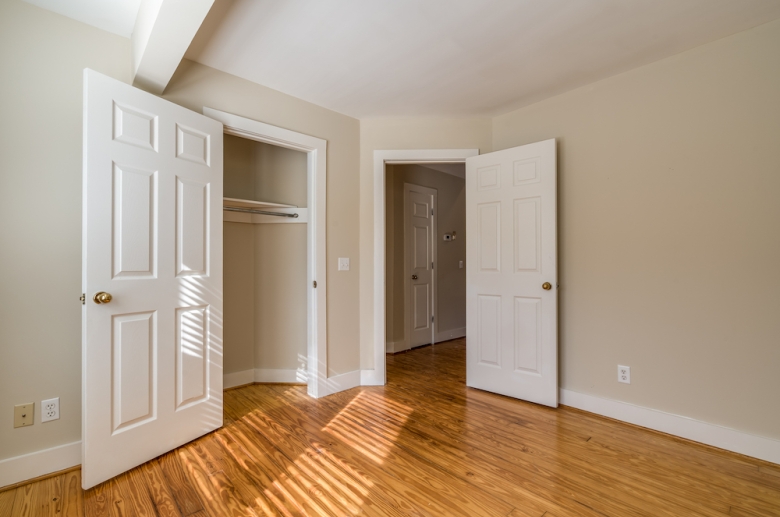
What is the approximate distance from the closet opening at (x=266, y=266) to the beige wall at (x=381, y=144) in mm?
518

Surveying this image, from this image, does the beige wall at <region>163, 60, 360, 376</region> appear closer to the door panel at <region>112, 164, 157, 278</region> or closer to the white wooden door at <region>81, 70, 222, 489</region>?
the white wooden door at <region>81, 70, 222, 489</region>

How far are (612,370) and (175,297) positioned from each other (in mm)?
2994

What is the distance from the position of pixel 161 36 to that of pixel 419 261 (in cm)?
364

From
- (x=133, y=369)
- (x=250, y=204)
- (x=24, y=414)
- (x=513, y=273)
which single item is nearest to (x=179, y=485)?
(x=133, y=369)

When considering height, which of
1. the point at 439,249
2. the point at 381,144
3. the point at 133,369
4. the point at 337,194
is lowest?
the point at 133,369

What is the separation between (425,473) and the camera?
1936mm

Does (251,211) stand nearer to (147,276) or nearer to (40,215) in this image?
(147,276)

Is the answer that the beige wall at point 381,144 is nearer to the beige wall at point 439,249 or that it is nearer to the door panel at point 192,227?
the beige wall at point 439,249

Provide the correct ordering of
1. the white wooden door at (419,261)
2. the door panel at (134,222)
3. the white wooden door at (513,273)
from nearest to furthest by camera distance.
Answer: the door panel at (134,222), the white wooden door at (513,273), the white wooden door at (419,261)

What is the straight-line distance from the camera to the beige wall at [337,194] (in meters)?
2.86

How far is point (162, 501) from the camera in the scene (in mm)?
1708

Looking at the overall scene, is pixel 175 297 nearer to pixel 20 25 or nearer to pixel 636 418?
pixel 20 25

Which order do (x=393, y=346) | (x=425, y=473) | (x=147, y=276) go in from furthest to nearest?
1. (x=393, y=346)
2. (x=147, y=276)
3. (x=425, y=473)

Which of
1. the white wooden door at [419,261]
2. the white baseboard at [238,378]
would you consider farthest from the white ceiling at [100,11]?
the white wooden door at [419,261]
